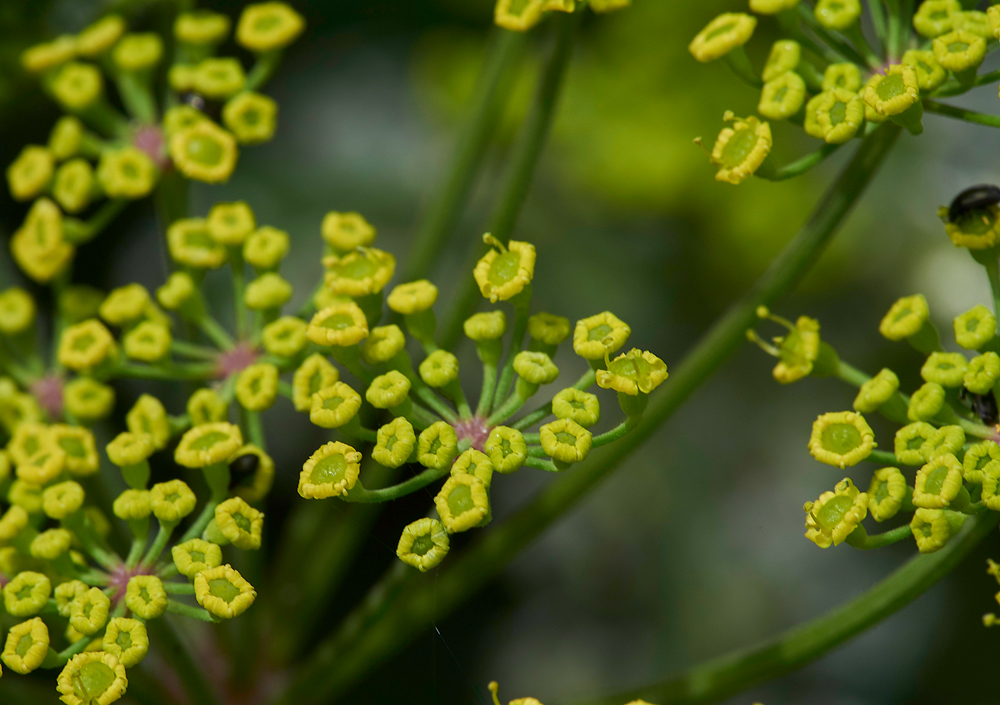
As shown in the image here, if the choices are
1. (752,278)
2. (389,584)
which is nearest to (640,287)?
(752,278)

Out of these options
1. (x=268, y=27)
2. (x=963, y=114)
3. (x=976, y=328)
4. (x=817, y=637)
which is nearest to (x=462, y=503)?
(x=817, y=637)

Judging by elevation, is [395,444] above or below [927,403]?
below

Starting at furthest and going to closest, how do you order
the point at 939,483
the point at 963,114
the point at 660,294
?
1. the point at 660,294
2. the point at 963,114
3. the point at 939,483

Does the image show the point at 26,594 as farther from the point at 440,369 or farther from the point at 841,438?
the point at 841,438


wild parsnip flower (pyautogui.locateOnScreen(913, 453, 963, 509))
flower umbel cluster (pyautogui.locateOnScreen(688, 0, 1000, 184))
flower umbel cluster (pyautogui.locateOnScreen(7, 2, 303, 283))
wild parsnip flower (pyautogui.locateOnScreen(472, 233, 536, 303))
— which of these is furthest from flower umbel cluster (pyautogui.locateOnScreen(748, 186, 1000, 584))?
flower umbel cluster (pyautogui.locateOnScreen(7, 2, 303, 283))

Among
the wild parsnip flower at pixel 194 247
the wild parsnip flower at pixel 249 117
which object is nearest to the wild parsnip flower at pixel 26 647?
the wild parsnip flower at pixel 194 247

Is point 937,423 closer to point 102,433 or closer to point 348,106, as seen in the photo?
point 102,433

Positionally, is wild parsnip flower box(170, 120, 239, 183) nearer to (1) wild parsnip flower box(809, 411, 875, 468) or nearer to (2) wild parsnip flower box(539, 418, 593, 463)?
(2) wild parsnip flower box(539, 418, 593, 463)
